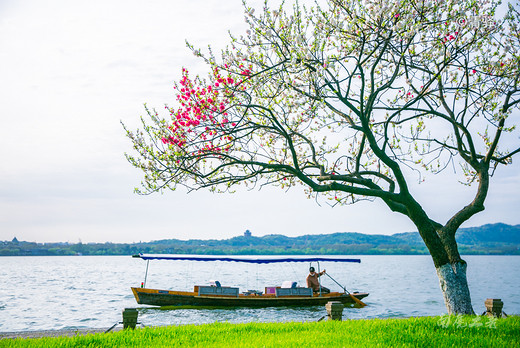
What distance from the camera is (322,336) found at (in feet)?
30.9

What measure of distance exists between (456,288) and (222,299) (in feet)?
56.7

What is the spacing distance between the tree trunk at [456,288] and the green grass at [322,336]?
1348 mm

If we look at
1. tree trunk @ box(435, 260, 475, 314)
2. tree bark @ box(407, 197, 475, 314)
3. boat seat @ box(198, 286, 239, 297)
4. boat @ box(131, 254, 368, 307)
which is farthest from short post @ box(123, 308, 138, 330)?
boat seat @ box(198, 286, 239, 297)

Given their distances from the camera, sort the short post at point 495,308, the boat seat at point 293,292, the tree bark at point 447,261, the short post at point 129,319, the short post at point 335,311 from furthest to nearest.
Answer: the boat seat at point 293,292 → the short post at point 495,308 → the tree bark at point 447,261 → the short post at point 335,311 → the short post at point 129,319

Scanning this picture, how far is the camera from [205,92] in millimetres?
12656

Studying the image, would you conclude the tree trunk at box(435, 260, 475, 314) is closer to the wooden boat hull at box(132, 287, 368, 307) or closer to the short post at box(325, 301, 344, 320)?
the short post at box(325, 301, 344, 320)

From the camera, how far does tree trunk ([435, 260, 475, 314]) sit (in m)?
12.1

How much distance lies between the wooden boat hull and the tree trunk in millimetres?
14943

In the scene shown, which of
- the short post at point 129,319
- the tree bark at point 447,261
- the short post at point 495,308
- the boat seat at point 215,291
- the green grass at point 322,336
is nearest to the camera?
the green grass at point 322,336

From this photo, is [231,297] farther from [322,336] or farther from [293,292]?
[322,336]

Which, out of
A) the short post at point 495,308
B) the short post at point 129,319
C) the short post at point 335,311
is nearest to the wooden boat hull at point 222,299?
the short post at point 335,311

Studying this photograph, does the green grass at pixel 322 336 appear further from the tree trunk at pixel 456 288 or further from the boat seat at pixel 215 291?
the boat seat at pixel 215 291

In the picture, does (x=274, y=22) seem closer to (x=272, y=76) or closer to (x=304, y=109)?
(x=272, y=76)

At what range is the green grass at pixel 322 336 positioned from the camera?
8.75 m
